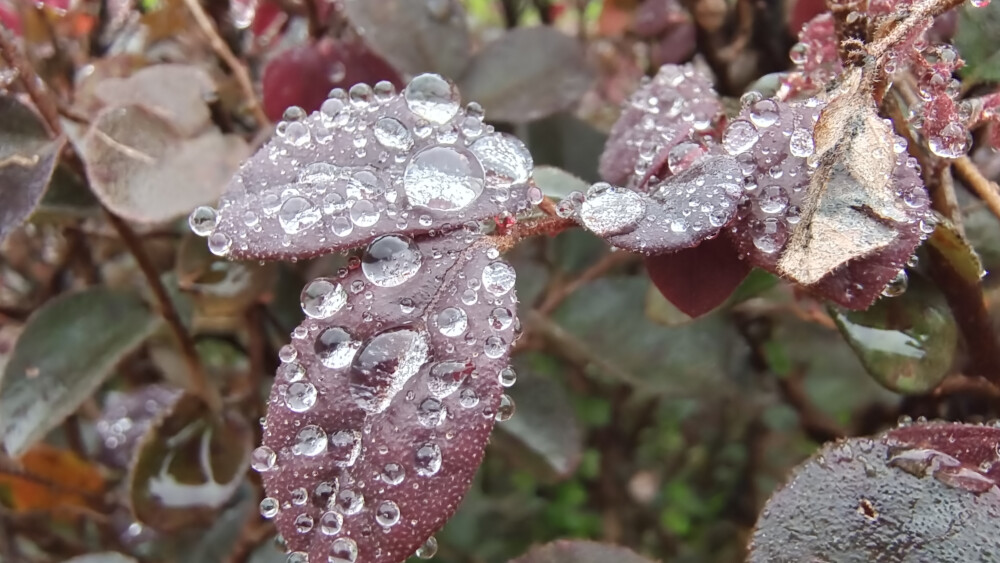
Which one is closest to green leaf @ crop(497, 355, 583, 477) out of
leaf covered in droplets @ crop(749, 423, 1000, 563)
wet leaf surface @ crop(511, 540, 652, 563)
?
wet leaf surface @ crop(511, 540, 652, 563)

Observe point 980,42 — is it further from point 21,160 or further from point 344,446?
point 21,160

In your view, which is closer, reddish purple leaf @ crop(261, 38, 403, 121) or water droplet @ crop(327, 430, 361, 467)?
water droplet @ crop(327, 430, 361, 467)

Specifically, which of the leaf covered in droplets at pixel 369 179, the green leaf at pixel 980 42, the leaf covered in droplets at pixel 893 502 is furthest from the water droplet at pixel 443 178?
the green leaf at pixel 980 42

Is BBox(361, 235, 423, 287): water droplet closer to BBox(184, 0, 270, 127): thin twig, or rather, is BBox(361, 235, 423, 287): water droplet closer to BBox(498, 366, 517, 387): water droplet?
BBox(498, 366, 517, 387): water droplet

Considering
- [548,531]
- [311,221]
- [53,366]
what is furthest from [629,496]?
[311,221]

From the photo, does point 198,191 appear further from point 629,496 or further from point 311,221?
point 629,496

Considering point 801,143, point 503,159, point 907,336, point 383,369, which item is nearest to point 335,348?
point 383,369
